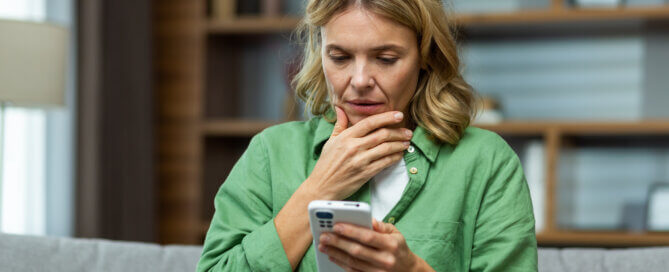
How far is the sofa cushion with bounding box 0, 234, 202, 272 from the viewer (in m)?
1.56

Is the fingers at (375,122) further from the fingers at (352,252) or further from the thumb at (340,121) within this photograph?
the fingers at (352,252)

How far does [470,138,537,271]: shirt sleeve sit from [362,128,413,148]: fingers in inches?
6.0

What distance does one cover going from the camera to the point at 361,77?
1261mm

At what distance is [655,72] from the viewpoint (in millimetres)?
3113

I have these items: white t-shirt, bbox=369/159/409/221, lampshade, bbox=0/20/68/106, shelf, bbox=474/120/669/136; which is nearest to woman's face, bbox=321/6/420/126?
white t-shirt, bbox=369/159/409/221

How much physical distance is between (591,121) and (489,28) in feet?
1.78

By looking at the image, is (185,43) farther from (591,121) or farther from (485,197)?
(485,197)

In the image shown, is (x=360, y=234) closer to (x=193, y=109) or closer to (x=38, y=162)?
(x=38, y=162)

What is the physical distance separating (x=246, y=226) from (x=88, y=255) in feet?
1.53

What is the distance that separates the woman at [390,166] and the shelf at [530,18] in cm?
160

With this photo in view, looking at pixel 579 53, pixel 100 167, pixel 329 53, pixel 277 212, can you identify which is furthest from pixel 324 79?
pixel 579 53

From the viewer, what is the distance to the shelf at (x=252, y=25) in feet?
10.6

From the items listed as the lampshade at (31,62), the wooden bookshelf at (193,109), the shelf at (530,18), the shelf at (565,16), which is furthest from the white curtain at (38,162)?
the shelf at (565,16)

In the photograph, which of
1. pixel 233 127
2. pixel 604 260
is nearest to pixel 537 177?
pixel 233 127
